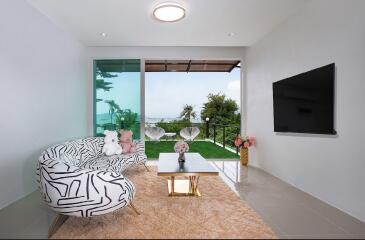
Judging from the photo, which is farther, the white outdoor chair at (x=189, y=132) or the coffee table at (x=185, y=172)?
the white outdoor chair at (x=189, y=132)

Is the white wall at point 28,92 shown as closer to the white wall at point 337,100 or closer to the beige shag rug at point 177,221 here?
the beige shag rug at point 177,221

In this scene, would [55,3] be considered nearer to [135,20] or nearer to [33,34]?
[33,34]

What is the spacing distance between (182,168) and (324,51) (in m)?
2.30

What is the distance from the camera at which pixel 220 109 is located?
31.8ft

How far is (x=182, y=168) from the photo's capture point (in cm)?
309

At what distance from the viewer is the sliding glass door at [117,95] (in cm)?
559

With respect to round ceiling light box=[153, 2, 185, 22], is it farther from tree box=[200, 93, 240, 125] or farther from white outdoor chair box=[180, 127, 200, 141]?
tree box=[200, 93, 240, 125]

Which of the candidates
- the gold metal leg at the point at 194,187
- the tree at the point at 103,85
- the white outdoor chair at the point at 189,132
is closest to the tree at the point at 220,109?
the white outdoor chair at the point at 189,132

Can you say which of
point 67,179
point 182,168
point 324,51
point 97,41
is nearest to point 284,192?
point 182,168

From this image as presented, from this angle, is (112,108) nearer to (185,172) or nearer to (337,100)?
(185,172)

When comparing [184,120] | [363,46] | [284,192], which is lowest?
[284,192]

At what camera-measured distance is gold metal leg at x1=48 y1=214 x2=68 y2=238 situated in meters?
2.18

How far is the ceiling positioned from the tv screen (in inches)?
42.4

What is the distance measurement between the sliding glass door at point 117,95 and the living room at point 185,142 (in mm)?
426
